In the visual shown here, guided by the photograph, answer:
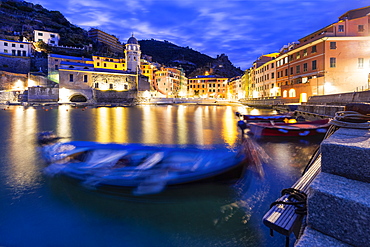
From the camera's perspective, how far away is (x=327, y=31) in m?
32.2

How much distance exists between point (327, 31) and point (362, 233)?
3987 centimetres

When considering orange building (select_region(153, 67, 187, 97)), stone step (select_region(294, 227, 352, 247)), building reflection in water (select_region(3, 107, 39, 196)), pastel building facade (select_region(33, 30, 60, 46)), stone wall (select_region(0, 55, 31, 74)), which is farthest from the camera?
orange building (select_region(153, 67, 187, 97))

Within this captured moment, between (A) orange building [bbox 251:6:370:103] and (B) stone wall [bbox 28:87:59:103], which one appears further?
(B) stone wall [bbox 28:87:59:103]

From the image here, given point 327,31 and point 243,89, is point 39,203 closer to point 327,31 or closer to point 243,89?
point 327,31

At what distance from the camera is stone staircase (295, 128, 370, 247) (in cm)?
162

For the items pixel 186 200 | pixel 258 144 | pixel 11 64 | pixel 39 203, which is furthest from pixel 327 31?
pixel 11 64

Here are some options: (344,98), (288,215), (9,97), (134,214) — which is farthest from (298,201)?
(9,97)

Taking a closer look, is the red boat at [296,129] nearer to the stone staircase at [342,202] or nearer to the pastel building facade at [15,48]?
the stone staircase at [342,202]

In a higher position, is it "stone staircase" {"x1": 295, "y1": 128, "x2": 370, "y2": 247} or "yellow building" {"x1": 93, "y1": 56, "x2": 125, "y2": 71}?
"yellow building" {"x1": 93, "y1": 56, "x2": 125, "y2": 71}

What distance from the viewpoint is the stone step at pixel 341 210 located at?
1.60 m

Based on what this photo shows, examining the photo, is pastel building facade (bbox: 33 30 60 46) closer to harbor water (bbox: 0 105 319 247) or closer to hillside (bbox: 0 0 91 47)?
hillside (bbox: 0 0 91 47)

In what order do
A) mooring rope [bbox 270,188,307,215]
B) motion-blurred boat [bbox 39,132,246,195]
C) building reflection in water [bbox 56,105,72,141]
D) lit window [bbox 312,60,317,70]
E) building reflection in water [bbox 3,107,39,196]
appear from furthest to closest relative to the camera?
lit window [bbox 312,60,317,70] → building reflection in water [bbox 56,105,72,141] → building reflection in water [bbox 3,107,39,196] → motion-blurred boat [bbox 39,132,246,195] → mooring rope [bbox 270,188,307,215]

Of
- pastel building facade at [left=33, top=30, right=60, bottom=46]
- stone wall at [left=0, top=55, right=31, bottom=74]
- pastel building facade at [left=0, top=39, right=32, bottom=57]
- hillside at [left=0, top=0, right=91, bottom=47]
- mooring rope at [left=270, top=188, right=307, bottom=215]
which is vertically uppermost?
hillside at [left=0, top=0, right=91, bottom=47]

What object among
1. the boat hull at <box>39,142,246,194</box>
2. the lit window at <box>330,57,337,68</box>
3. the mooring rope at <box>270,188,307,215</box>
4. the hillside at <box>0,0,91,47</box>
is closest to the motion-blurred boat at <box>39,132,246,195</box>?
the boat hull at <box>39,142,246,194</box>
